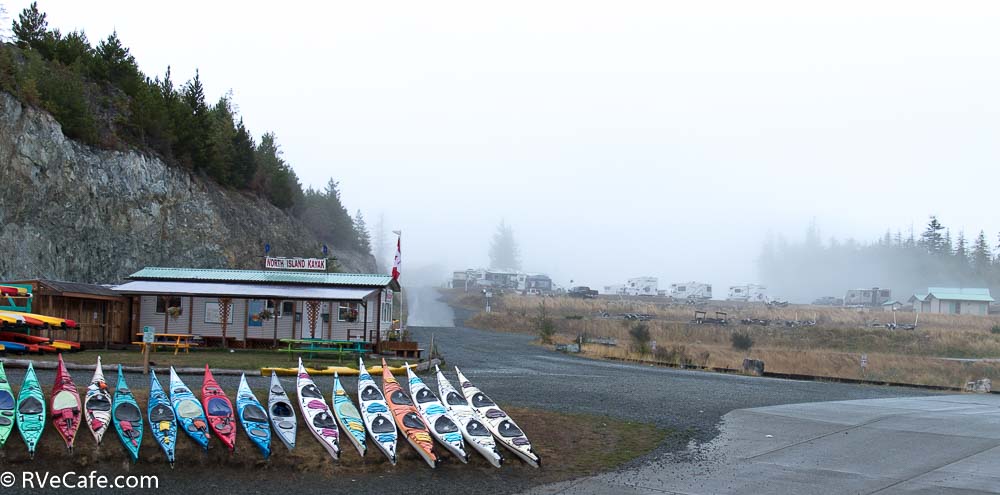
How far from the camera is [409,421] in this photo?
45.9 ft

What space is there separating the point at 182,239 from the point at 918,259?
14340 cm

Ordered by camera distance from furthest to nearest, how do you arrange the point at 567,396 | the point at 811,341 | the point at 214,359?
1. the point at 811,341
2. the point at 214,359
3. the point at 567,396

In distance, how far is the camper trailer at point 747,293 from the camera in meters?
114

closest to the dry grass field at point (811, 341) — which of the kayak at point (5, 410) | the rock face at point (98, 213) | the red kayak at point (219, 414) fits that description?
the rock face at point (98, 213)

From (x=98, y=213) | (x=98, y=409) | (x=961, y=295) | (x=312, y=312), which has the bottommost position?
(x=98, y=409)

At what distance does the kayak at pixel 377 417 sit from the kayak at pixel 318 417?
594 millimetres

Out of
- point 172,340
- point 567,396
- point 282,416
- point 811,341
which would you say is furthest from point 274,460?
point 811,341

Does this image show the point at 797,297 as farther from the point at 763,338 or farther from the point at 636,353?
the point at 636,353

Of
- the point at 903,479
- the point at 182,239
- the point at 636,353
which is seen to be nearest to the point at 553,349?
the point at 636,353

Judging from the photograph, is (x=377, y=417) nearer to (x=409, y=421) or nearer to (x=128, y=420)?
(x=409, y=421)

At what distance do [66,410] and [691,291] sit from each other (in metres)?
109

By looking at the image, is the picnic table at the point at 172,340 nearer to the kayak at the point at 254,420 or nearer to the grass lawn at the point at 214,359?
the grass lawn at the point at 214,359

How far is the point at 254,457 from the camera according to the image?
12.8 m

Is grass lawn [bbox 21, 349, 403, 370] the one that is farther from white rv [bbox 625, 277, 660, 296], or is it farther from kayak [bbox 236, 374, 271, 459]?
white rv [bbox 625, 277, 660, 296]
